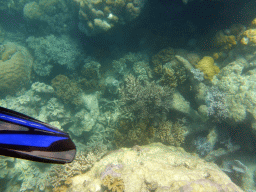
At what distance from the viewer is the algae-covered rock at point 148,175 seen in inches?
128

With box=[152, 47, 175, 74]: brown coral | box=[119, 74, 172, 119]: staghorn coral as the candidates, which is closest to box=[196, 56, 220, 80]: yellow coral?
box=[152, 47, 175, 74]: brown coral

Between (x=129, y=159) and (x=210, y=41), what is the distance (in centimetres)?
730

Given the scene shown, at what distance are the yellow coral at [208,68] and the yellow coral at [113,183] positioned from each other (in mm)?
5689

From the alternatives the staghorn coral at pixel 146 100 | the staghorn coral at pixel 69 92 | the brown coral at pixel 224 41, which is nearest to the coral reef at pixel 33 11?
the staghorn coral at pixel 69 92

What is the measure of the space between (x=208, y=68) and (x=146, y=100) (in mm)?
3334

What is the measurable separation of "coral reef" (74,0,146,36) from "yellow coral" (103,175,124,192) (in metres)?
6.72

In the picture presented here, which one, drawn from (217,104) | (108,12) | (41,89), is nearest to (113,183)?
(217,104)

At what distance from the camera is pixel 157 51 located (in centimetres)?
826

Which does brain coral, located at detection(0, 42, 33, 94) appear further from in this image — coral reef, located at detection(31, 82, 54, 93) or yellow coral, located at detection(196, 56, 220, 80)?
yellow coral, located at detection(196, 56, 220, 80)

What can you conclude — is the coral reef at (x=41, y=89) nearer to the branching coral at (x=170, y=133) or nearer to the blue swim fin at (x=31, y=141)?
the branching coral at (x=170, y=133)

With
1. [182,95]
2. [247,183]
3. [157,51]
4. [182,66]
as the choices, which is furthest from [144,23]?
[247,183]

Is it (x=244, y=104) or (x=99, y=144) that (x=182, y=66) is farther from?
(x=99, y=144)

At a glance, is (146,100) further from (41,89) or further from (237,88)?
(41,89)

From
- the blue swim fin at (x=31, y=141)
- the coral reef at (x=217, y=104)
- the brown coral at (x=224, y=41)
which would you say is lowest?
the coral reef at (x=217, y=104)
